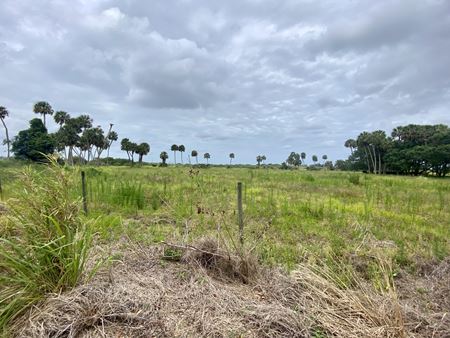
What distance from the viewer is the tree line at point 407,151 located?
43.6 meters

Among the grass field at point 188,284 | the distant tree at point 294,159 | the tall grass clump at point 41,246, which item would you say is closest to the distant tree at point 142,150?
the distant tree at point 294,159

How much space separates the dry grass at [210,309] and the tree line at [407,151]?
49.9 metres

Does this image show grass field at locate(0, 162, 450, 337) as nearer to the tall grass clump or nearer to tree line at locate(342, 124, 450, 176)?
the tall grass clump

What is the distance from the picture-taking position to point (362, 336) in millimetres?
2160

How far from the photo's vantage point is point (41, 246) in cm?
238

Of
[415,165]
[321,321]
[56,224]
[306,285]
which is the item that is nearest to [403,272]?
[306,285]

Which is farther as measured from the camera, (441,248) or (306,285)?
(441,248)

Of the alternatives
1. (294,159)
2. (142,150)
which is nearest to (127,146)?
(142,150)

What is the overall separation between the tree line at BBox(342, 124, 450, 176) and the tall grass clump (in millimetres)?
51377

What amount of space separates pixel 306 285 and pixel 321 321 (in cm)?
48

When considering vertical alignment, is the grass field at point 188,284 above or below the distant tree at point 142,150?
below

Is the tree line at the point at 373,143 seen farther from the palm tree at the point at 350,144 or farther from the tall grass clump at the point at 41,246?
the tall grass clump at the point at 41,246

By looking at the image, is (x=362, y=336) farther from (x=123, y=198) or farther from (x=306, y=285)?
(x=123, y=198)

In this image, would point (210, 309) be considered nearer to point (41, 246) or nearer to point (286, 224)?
point (41, 246)
